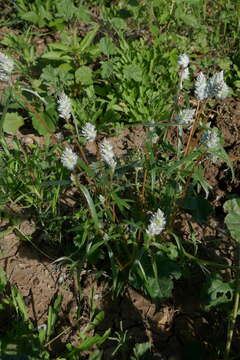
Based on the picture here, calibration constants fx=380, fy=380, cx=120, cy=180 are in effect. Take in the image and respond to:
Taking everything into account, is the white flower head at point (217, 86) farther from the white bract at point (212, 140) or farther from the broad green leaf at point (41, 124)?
the broad green leaf at point (41, 124)

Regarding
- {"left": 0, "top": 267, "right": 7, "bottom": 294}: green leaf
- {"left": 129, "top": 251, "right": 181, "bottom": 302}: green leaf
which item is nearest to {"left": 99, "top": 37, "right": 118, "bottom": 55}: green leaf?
{"left": 129, "top": 251, "right": 181, "bottom": 302}: green leaf

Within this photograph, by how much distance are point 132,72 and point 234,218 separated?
116 centimetres

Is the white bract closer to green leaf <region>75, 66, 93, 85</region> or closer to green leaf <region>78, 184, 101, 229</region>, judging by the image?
green leaf <region>78, 184, 101, 229</region>

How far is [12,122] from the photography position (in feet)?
8.14

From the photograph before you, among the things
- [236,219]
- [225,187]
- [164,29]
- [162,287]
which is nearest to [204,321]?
[162,287]

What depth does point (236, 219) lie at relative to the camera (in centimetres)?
174

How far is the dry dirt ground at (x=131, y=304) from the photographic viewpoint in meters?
1.72

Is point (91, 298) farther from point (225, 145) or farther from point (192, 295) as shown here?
point (225, 145)

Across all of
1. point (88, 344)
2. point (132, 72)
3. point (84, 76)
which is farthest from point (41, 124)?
point (88, 344)

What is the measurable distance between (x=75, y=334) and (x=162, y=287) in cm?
47

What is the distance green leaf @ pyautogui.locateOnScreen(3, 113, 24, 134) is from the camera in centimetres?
245

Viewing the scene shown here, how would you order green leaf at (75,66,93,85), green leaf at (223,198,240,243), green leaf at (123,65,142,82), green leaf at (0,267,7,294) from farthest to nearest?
1. green leaf at (75,66,93,85)
2. green leaf at (123,65,142,82)
3. green leaf at (0,267,7,294)
4. green leaf at (223,198,240,243)

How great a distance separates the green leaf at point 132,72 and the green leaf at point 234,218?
3.37 feet

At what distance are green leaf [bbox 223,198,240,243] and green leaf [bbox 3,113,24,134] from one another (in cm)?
144
